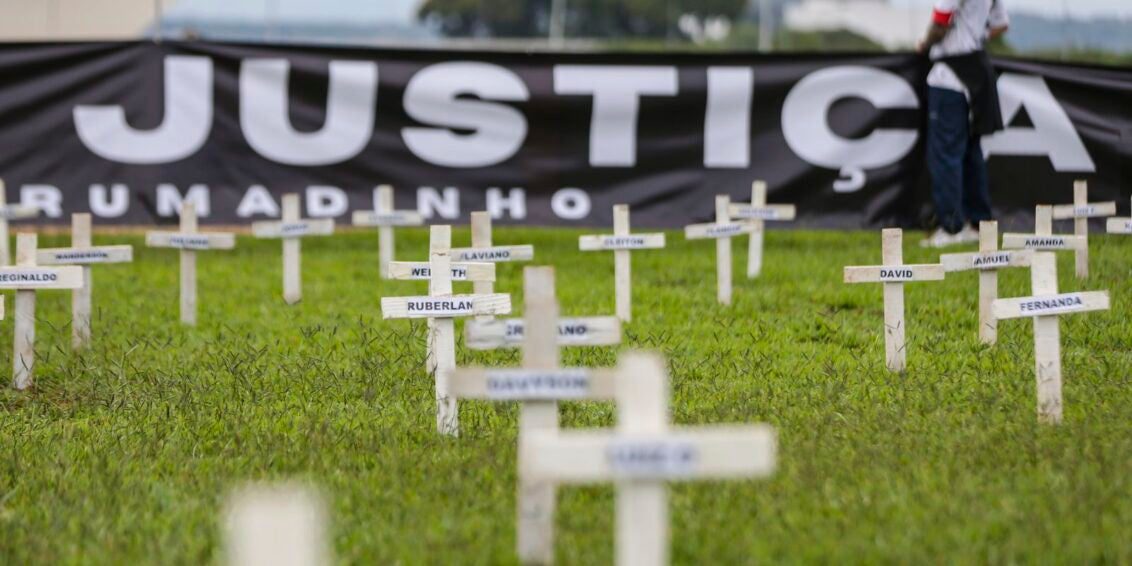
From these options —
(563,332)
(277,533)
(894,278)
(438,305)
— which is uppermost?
(894,278)

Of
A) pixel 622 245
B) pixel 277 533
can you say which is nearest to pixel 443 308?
pixel 622 245

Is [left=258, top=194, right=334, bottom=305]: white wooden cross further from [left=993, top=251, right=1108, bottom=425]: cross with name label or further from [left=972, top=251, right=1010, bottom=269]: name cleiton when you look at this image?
[left=993, top=251, right=1108, bottom=425]: cross with name label

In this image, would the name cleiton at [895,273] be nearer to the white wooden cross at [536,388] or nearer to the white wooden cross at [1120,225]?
the white wooden cross at [1120,225]

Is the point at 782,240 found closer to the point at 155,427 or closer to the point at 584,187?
the point at 584,187

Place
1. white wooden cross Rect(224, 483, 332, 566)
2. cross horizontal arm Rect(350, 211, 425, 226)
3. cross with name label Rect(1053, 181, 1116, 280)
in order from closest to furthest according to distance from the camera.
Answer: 1. white wooden cross Rect(224, 483, 332, 566)
2. cross with name label Rect(1053, 181, 1116, 280)
3. cross horizontal arm Rect(350, 211, 425, 226)

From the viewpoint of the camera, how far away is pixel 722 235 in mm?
10797

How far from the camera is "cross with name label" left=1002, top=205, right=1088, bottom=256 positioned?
9.31m

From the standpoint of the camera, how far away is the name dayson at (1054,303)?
6496mm

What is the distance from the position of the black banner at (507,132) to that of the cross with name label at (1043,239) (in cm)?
391

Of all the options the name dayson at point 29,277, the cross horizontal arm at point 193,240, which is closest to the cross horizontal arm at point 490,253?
the name dayson at point 29,277

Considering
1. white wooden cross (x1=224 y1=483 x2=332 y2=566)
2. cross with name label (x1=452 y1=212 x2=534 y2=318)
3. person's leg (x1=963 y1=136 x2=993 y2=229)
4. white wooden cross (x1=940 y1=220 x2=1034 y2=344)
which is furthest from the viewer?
person's leg (x1=963 y1=136 x2=993 y2=229)

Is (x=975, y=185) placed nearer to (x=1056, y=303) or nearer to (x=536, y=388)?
(x=1056, y=303)

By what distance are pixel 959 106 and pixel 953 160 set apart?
46cm

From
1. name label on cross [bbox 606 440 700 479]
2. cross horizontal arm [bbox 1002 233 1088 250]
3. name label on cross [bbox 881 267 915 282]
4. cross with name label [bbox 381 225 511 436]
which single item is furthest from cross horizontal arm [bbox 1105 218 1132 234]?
name label on cross [bbox 606 440 700 479]
